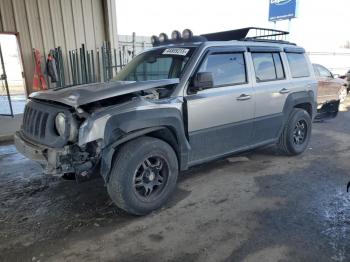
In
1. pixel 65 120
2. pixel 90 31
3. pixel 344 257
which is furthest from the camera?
pixel 90 31

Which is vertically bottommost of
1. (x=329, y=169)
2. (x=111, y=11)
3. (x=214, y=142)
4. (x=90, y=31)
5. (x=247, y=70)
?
(x=329, y=169)

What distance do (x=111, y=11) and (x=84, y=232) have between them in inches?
328

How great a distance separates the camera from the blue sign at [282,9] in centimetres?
1334

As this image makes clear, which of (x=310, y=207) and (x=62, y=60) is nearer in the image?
(x=310, y=207)

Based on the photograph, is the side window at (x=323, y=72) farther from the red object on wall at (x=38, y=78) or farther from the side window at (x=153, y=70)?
the red object on wall at (x=38, y=78)

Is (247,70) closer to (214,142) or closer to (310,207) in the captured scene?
(214,142)

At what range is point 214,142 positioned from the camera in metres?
4.04

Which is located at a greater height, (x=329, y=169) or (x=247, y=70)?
(x=247, y=70)

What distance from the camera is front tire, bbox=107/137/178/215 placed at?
317cm

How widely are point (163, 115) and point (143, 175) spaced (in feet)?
2.35

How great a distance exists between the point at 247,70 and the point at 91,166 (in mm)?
2576

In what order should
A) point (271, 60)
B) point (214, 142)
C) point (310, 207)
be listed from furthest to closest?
point (271, 60) < point (214, 142) < point (310, 207)

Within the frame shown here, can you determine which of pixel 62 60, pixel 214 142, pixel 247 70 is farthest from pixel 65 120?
pixel 62 60

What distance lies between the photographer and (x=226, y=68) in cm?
410
